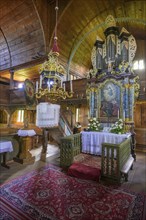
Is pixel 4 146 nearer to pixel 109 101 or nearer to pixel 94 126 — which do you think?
pixel 94 126

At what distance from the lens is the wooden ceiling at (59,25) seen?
32.2 feet

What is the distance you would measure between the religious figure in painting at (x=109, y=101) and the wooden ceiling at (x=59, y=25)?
5377 millimetres

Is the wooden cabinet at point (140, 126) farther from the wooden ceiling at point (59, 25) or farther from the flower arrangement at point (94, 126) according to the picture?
the wooden ceiling at point (59, 25)

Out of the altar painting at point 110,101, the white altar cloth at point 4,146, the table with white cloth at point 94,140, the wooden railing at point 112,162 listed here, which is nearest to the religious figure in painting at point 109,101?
the altar painting at point 110,101

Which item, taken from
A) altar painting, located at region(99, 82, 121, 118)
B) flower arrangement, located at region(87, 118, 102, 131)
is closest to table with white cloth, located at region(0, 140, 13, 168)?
flower arrangement, located at region(87, 118, 102, 131)

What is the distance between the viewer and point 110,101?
7.48 m

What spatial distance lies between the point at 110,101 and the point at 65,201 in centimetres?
555

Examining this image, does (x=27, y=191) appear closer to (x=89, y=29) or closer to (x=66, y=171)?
(x=66, y=171)

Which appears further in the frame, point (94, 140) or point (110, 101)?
point (110, 101)

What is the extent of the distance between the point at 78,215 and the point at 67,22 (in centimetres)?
1195

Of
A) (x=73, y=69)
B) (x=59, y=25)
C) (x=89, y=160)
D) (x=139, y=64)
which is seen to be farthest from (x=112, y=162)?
(x=139, y=64)

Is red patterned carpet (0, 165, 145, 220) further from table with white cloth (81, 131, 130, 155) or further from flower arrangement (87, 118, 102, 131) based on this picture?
flower arrangement (87, 118, 102, 131)

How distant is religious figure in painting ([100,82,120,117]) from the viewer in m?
7.32

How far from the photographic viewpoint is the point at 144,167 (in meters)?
5.59
